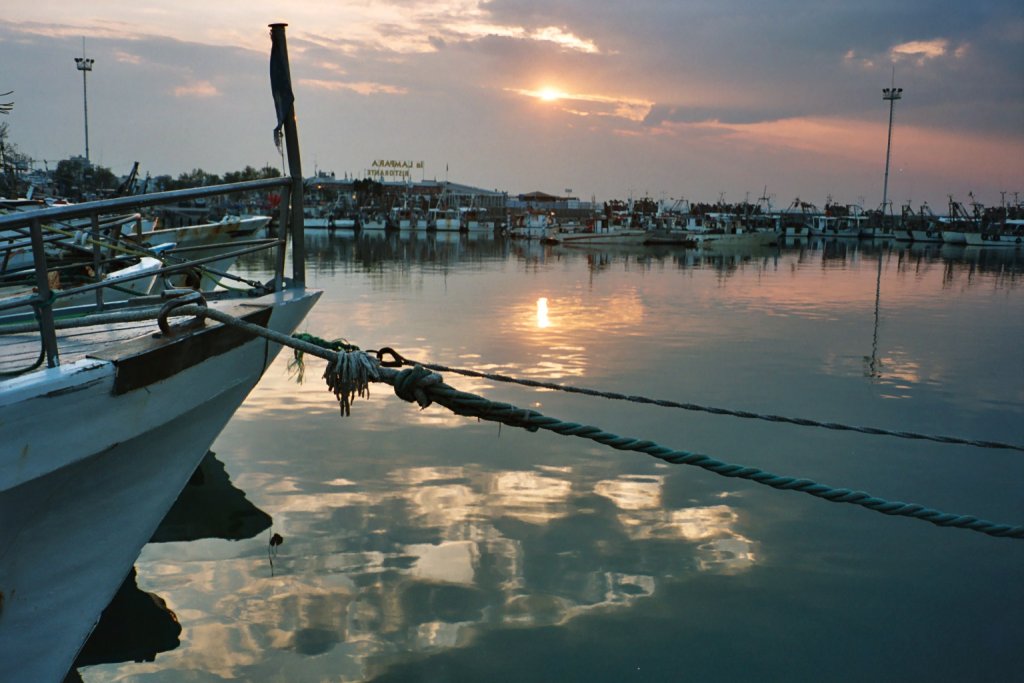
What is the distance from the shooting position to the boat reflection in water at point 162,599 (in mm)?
5004

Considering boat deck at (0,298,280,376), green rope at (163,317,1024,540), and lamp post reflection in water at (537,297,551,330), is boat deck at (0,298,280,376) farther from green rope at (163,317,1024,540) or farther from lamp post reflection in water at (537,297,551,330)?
lamp post reflection in water at (537,297,551,330)

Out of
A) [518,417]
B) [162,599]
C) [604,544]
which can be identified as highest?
[518,417]

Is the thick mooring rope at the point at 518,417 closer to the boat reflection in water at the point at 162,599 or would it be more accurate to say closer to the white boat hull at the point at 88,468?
the white boat hull at the point at 88,468

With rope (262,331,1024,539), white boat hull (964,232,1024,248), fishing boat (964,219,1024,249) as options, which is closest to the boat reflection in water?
rope (262,331,1024,539)

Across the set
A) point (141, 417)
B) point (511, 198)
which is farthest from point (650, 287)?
point (511, 198)

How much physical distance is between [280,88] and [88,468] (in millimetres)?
2803

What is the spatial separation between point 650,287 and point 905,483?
22.1 meters

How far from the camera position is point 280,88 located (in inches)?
212

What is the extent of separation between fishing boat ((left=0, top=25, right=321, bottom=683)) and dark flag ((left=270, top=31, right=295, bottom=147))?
0.06 ft

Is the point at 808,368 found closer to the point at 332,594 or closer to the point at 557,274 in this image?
the point at 332,594

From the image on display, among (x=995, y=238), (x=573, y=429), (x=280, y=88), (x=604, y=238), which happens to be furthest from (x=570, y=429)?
(x=995, y=238)

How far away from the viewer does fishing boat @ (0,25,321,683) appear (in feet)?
11.5

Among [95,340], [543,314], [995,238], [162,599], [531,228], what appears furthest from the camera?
[531,228]

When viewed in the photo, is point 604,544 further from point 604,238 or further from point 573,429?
point 604,238
